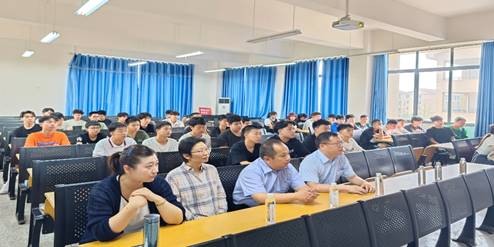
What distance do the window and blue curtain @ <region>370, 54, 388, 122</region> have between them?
11.7 inches

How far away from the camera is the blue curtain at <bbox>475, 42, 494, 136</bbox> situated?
810cm

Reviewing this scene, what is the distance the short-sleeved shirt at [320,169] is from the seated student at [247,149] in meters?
0.76

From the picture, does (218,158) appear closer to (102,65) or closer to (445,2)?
(445,2)

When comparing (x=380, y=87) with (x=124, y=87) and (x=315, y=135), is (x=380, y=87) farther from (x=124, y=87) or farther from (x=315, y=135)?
(x=124, y=87)

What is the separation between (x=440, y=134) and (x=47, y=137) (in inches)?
270

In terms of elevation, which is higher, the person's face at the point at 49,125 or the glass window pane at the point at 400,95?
the glass window pane at the point at 400,95

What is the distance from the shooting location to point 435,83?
9406 mm

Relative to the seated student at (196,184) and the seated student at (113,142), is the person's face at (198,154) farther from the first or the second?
the seated student at (113,142)

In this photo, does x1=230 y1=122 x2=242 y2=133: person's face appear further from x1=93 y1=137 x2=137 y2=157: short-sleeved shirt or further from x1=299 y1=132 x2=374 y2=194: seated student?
x1=299 y1=132 x2=374 y2=194: seated student

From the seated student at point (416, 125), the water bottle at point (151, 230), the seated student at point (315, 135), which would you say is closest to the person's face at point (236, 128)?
the seated student at point (315, 135)

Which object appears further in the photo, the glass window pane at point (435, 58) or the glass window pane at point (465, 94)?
the glass window pane at point (435, 58)

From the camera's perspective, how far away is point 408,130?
863cm

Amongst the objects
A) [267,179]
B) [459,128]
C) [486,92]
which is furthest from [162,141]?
[486,92]

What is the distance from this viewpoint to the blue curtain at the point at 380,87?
10.0 metres
